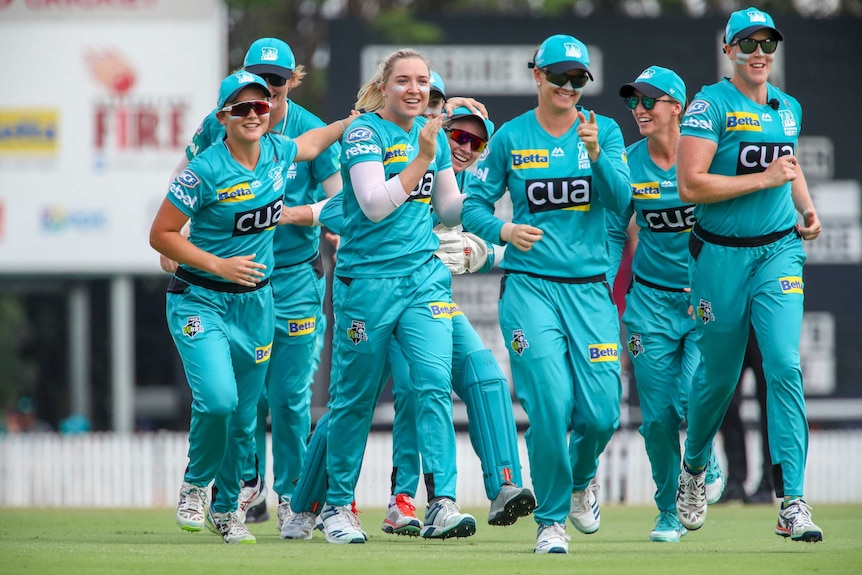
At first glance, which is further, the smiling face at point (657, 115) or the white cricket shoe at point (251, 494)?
the white cricket shoe at point (251, 494)

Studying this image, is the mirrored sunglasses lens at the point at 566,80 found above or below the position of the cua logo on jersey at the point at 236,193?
above

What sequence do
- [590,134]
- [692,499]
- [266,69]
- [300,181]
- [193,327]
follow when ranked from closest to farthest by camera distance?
[590,134]
[193,327]
[692,499]
[266,69]
[300,181]

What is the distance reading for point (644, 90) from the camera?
8406 mm

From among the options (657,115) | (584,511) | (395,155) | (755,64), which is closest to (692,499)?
(584,511)

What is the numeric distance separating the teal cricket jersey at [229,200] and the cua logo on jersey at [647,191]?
6.95 ft

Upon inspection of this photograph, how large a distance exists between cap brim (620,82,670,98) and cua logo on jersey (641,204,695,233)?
67cm

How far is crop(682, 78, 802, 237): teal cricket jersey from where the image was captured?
7.46 metres

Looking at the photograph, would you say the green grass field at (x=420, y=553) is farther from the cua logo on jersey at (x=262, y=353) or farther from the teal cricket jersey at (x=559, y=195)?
the teal cricket jersey at (x=559, y=195)

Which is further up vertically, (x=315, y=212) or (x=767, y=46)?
(x=767, y=46)

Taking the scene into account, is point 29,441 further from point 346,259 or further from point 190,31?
point 346,259

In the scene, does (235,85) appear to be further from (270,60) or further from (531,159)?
(531,159)

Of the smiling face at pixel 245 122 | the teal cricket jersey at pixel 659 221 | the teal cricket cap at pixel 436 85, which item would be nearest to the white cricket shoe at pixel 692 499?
the teal cricket jersey at pixel 659 221

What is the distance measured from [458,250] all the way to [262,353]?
5.03 ft

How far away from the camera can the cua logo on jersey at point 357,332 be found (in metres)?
7.63
